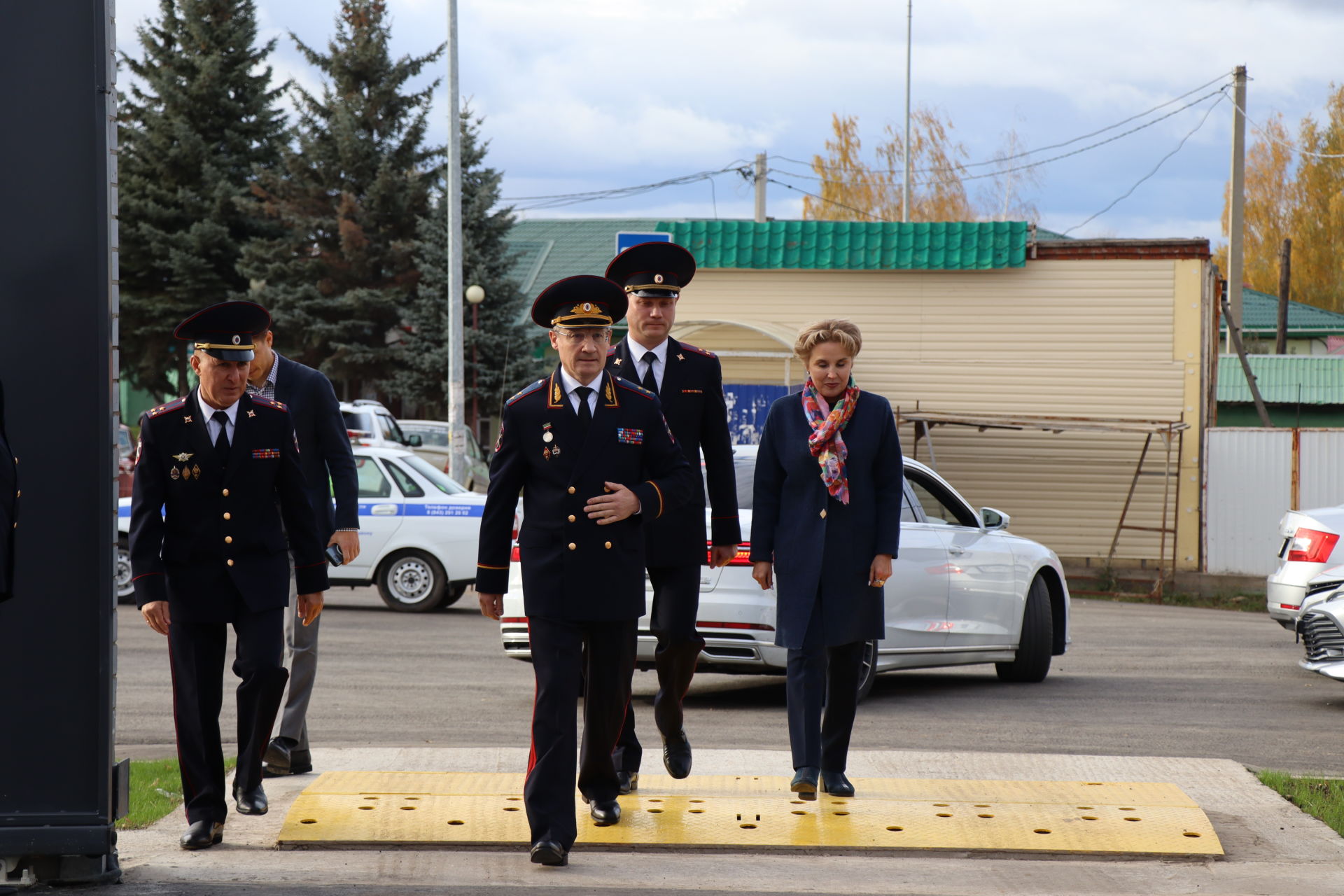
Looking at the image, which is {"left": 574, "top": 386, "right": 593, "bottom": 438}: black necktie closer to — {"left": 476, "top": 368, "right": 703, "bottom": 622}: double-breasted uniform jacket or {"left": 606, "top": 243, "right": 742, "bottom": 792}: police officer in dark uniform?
{"left": 476, "top": 368, "right": 703, "bottom": 622}: double-breasted uniform jacket

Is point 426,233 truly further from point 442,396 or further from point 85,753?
point 85,753

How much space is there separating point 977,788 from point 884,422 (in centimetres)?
171

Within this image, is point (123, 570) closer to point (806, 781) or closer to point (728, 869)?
point (806, 781)

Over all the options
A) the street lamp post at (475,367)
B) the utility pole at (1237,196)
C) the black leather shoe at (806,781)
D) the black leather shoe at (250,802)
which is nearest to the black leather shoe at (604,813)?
the black leather shoe at (806,781)

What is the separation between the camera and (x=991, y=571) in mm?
10742

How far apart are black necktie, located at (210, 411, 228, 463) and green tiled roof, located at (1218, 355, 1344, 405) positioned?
3589cm

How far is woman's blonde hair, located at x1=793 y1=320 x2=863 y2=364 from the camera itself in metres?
6.57

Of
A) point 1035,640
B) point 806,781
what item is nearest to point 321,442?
point 806,781

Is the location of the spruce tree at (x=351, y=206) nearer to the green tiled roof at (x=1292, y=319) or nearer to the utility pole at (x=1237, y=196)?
the utility pole at (x=1237, y=196)

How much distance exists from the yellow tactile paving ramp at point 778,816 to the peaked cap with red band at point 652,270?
215cm

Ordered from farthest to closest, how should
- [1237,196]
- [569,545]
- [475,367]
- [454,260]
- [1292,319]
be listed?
[1292,319] < [475,367] < [1237,196] < [454,260] < [569,545]

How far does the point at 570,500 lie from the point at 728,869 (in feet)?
4.74

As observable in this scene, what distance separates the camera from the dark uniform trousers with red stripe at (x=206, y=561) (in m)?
5.74

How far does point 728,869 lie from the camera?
18.3 feet
